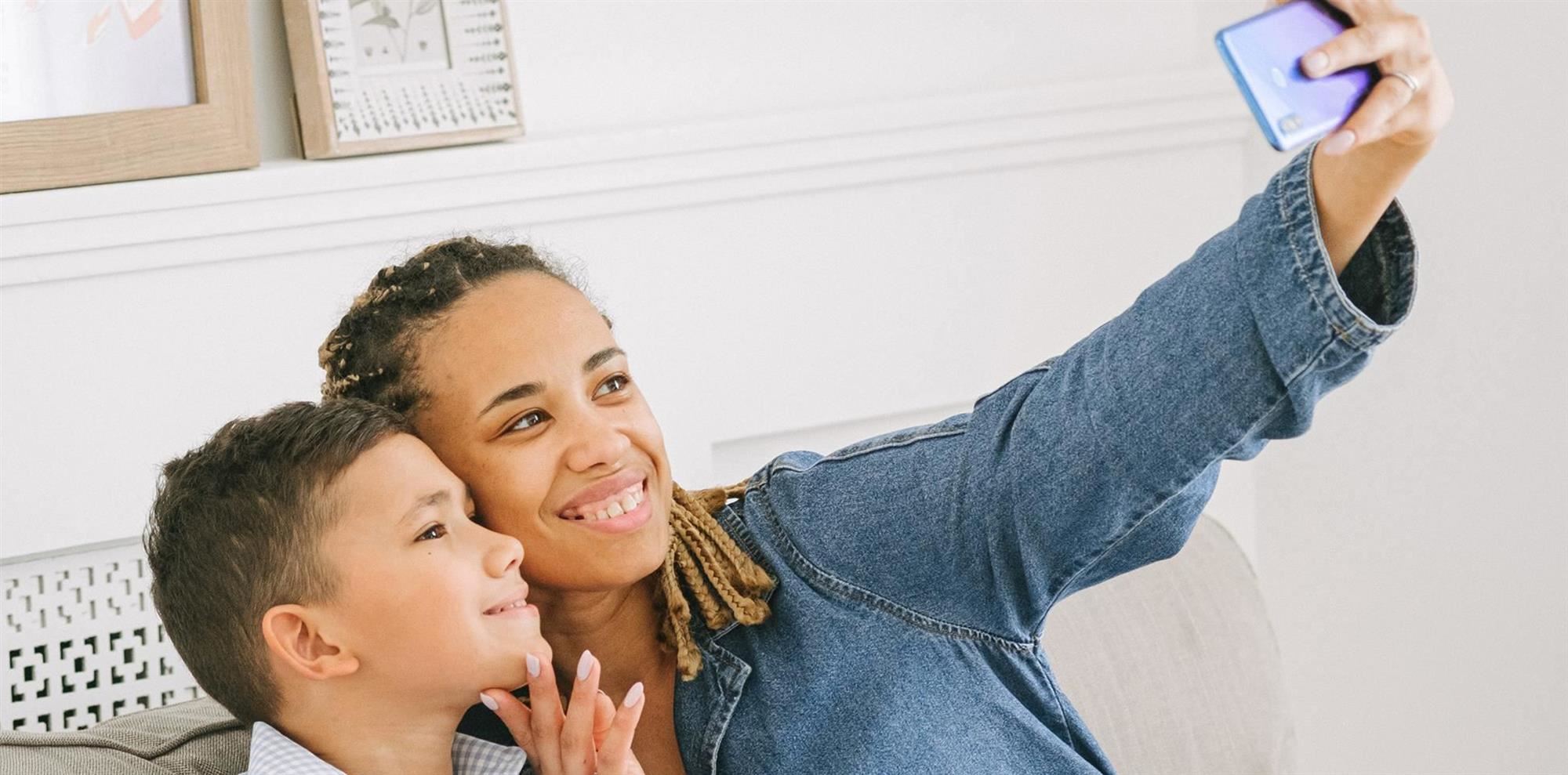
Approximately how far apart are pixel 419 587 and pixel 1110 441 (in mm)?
495

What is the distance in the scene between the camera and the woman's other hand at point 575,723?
1.17m

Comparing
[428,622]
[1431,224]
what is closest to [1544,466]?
[1431,224]

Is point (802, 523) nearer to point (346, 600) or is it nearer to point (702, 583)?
point (702, 583)

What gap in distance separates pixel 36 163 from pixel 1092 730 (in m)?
1.17

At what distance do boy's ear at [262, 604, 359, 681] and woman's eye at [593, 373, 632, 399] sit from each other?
277mm

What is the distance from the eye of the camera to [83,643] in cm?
167

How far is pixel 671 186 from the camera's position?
6.07ft

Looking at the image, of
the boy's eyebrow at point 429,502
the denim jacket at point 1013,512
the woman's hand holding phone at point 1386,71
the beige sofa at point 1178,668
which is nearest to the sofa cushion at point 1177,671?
the beige sofa at point 1178,668

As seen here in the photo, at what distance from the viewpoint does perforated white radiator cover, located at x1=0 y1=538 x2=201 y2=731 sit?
1.64 metres

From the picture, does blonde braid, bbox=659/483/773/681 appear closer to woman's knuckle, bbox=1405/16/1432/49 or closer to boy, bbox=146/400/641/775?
boy, bbox=146/400/641/775

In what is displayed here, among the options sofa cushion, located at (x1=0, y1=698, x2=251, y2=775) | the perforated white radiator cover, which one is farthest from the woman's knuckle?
the perforated white radiator cover

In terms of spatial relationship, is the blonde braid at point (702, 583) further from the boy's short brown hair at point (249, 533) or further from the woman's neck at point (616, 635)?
the boy's short brown hair at point (249, 533)

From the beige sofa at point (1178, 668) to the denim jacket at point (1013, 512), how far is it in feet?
1.02

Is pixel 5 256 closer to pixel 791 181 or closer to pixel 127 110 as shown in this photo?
pixel 127 110
